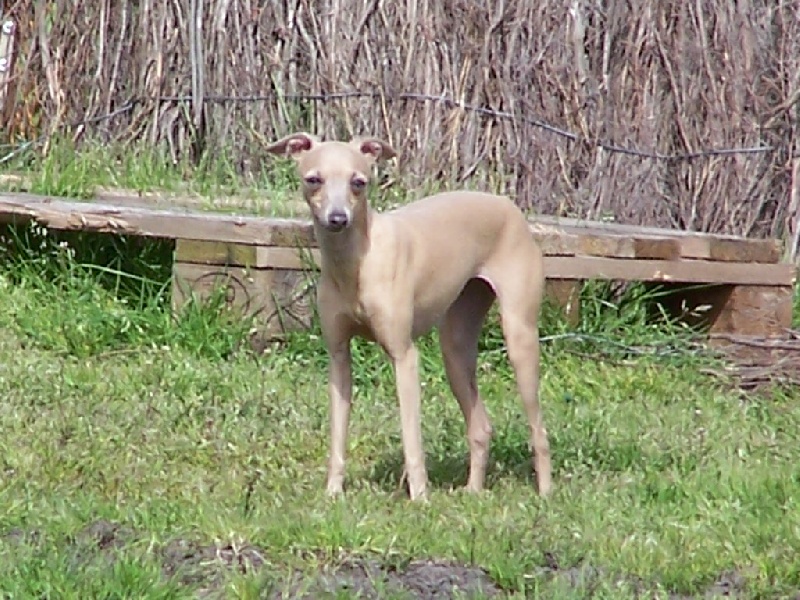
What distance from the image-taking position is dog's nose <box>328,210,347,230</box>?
4.58 m

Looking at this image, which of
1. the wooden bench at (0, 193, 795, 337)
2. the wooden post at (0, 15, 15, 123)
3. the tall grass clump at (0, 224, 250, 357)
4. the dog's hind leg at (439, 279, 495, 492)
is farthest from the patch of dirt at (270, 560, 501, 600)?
the wooden post at (0, 15, 15, 123)

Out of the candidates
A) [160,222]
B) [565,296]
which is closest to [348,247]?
[160,222]

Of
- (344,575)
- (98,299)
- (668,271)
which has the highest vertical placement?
(344,575)

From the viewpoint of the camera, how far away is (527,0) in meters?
8.45

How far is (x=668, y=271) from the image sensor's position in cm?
774

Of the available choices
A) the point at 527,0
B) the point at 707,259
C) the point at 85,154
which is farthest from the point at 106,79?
the point at 707,259

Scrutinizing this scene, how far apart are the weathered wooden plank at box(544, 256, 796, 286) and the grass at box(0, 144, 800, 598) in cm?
20

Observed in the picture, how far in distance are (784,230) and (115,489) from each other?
5315mm

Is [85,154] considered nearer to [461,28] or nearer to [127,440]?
[461,28]

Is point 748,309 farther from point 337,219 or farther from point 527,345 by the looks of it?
point 337,219

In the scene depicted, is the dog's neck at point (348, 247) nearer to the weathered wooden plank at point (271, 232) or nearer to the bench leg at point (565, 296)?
the weathered wooden plank at point (271, 232)

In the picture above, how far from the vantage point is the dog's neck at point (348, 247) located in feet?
15.9

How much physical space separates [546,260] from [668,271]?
662 mm

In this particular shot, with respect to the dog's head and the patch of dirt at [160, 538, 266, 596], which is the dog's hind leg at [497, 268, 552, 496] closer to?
the dog's head
